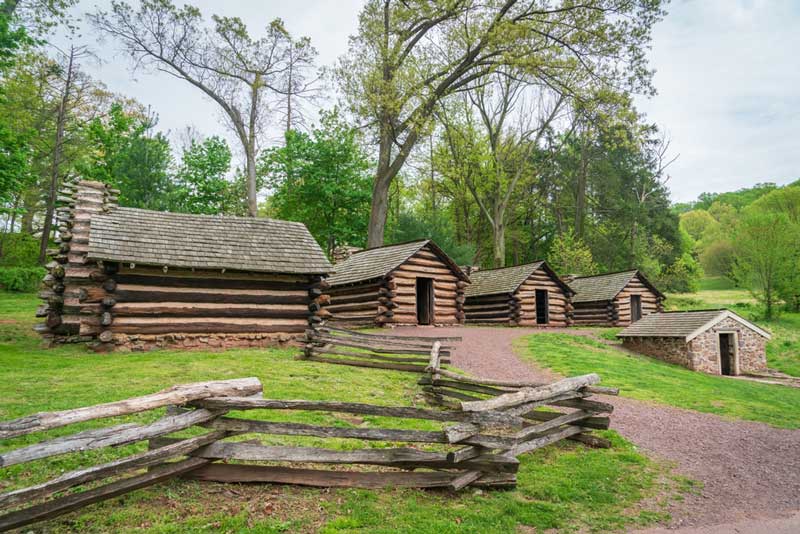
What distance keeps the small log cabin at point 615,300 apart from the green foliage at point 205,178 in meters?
25.9

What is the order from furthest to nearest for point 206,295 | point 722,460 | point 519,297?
1. point 519,297
2. point 206,295
3. point 722,460

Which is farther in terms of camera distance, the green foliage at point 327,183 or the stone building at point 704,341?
the green foliage at point 327,183

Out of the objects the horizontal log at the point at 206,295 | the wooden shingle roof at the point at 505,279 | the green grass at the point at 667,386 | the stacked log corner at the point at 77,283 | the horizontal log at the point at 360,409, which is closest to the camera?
the horizontal log at the point at 360,409

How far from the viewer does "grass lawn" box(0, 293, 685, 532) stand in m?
4.55

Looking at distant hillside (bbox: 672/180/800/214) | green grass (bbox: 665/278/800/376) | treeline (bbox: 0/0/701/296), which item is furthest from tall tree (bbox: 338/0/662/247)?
distant hillside (bbox: 672/180/800/214)

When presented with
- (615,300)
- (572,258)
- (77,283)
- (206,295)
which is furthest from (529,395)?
(572,258)

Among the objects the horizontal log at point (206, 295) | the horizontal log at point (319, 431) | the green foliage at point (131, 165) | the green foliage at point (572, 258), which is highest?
the green foliage at point (131, 165)

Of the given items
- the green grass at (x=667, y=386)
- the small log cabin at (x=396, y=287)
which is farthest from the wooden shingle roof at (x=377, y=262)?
the green grass at (x=667, y=386)

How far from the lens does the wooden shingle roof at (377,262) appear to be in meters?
21.8

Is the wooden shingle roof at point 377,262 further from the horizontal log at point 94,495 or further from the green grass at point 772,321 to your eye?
the horizontal log at point 94,495

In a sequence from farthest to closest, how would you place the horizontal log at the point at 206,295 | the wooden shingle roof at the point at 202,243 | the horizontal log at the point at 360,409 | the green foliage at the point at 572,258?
the green foliage at the point at 572,258 < the wooden shingle roof at the point at 202,243 < the horizontal log at the point at 206,295 < the horizontal log at the point at 360,409

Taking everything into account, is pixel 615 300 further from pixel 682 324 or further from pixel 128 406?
pixel 128 406

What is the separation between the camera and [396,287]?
21.8 meters

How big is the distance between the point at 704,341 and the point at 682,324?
1.02m
